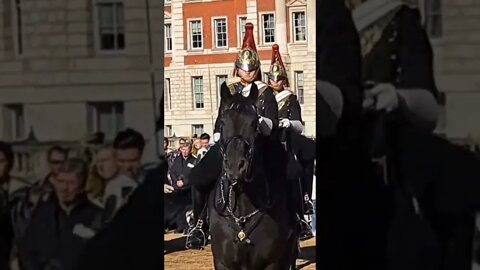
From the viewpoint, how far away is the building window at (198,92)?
22.9 meters

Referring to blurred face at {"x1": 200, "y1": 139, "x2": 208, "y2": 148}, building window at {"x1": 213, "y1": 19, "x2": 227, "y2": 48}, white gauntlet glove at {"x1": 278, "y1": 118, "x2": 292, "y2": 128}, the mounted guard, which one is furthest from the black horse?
building window at {"x1": 213, "y1": 19, "x2": 227, "y2": 48}

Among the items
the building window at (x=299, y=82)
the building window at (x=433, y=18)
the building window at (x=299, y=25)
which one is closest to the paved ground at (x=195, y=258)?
the building window at (x=433, y=18)

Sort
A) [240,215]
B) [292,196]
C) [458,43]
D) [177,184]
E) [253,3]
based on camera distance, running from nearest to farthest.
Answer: [458,43], [240,215], [292,196], [177,184], [253,3]

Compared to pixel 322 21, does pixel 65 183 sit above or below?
below

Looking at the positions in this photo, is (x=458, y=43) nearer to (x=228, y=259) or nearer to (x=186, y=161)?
(x=228, y=259)

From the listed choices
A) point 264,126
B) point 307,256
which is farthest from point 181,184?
point 264,126

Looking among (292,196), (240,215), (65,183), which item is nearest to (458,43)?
(65,183)

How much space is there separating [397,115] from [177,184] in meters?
8.33

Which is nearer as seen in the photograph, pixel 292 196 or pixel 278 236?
pixel 278 236

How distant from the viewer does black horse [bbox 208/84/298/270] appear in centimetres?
496

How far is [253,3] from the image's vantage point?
838 inches

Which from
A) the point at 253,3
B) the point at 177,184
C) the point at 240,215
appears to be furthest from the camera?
the point at 253,3

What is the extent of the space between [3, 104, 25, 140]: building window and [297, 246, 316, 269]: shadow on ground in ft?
16.7

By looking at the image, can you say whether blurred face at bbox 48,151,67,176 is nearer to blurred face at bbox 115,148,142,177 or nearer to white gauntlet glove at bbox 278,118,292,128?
blurred face at bbox 115,148,142,177
